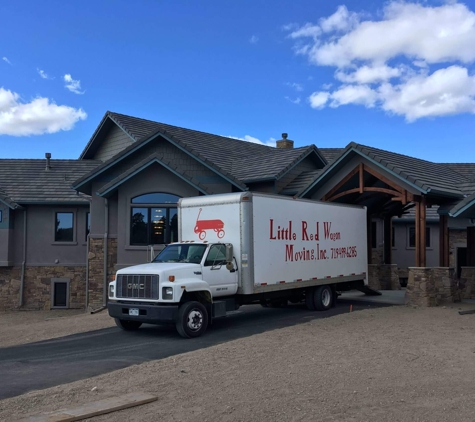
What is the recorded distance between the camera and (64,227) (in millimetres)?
22453

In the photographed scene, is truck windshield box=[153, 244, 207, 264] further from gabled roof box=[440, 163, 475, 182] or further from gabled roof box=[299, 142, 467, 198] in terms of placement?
gabled roof box=[440, 163, 475, 182]

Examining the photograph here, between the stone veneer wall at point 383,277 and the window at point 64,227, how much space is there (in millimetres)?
12309

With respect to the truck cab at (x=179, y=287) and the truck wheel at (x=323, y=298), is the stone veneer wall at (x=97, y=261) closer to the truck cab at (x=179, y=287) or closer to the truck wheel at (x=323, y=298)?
the truck cab at (x=179, y=287)

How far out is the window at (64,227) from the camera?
22.4 meters

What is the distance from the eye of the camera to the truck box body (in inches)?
514

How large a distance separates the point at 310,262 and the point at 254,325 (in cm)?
282

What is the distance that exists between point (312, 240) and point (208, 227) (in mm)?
3321

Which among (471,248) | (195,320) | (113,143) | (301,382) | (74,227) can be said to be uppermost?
(113,143)

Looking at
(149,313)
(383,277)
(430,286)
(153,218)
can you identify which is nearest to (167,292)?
(149,313)

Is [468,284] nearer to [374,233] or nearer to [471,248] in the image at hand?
[471,248]

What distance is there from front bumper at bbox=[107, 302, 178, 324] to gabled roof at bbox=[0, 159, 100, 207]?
10601mm

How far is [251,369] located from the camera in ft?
28.3

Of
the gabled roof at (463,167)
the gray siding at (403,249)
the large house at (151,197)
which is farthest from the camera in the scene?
the gabled roof at (463,167)

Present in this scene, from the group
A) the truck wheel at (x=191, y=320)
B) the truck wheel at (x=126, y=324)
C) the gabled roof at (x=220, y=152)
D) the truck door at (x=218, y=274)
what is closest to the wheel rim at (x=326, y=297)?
the truck door at (x=218, y=274)
